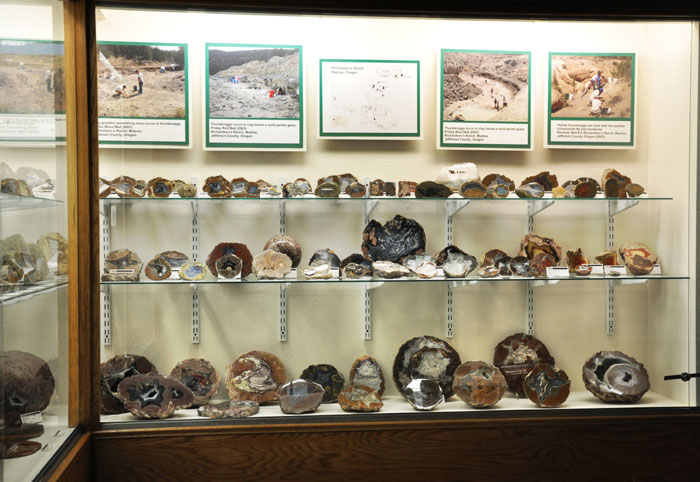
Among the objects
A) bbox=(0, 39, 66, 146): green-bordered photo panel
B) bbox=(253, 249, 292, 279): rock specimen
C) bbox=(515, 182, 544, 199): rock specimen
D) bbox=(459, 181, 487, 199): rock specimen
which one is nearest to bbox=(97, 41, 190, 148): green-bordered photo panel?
bbox=(0, 39, 66, 146): green-bordered photo panel

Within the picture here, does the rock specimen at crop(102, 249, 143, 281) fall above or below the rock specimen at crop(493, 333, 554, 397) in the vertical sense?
above

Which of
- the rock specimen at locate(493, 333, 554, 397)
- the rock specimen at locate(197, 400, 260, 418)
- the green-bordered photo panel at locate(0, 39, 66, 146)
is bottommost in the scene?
the rock specimen at locate(197, 400, 260, 418)

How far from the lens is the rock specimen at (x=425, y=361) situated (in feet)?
9.05

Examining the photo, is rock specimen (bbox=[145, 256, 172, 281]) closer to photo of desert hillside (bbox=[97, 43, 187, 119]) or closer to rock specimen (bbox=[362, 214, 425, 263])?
photo of desert hillside (bbox=[97, 43, 187, 119])

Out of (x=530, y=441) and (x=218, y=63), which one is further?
(x=218, y=63)

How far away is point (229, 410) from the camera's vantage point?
2479 mm

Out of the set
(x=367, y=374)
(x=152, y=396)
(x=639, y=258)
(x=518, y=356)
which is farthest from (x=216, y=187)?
(x=639, y=258)

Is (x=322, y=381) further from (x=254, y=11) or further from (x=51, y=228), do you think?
(x=254, y=11)

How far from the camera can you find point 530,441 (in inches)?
96.5

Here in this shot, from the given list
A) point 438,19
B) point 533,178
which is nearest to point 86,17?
point 438,19

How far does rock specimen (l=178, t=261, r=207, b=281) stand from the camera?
2605 mm

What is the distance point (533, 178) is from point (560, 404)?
3.22 feet

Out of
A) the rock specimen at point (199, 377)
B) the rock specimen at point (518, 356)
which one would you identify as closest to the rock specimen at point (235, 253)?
the rock specimen at point (199, 377)

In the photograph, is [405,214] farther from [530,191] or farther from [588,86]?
[588,86]
